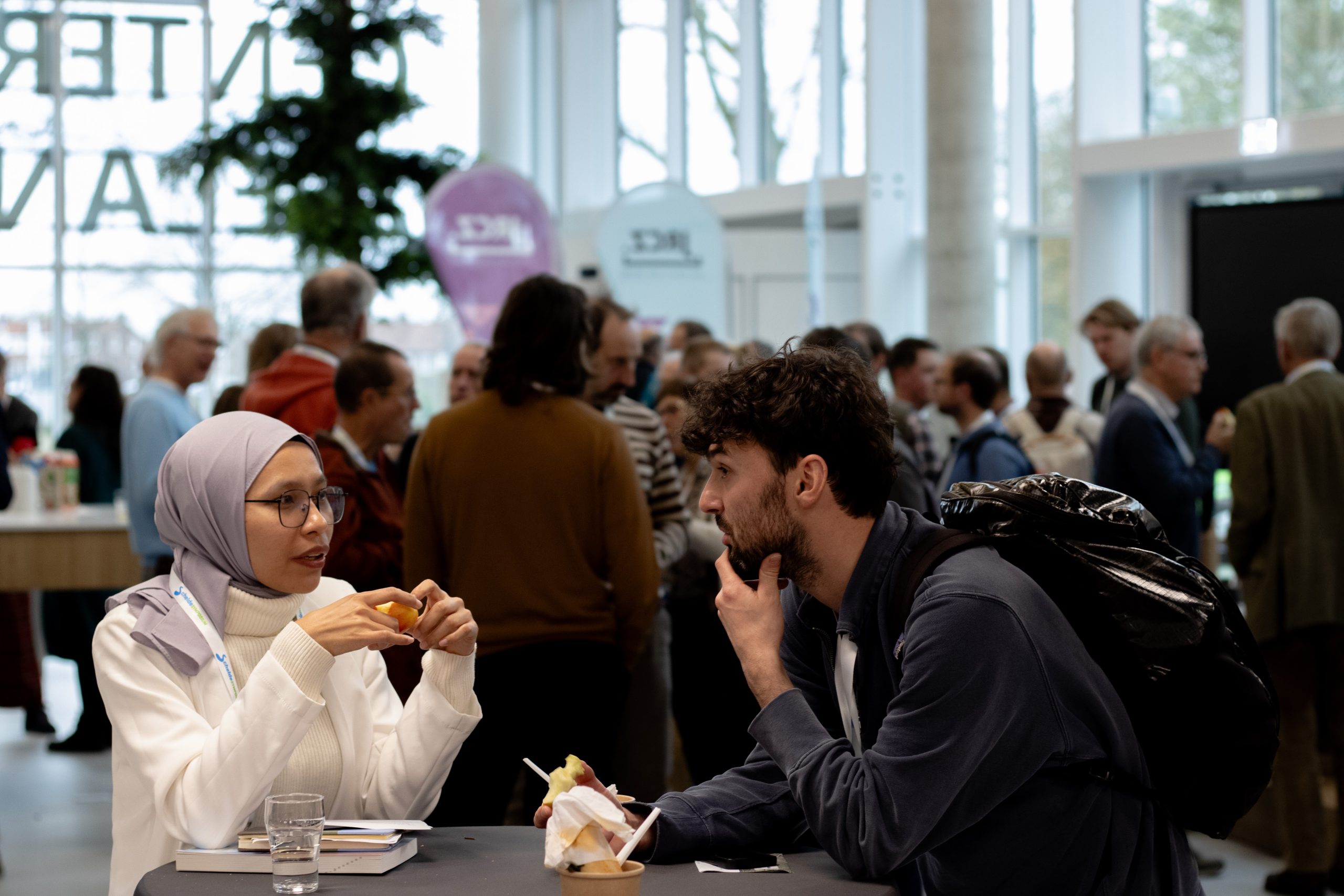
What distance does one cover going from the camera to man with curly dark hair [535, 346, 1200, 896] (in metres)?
1.62

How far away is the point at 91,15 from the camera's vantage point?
1360 centimetres

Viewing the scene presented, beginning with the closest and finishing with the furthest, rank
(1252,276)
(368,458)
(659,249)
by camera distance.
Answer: (368,458) → (1252,276) → (659,249)

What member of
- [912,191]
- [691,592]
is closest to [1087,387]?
[912,191]

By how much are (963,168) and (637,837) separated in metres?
8.82

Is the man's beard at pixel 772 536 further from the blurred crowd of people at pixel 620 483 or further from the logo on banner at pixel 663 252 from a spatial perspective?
the logo on banner at pixel 663 252

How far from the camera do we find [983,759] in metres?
1.61

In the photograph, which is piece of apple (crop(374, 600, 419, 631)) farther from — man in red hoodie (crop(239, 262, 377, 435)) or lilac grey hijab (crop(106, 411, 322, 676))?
man in red hoodie (crop(239, 262, 377, 435))

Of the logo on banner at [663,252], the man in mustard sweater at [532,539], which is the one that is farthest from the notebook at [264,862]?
the logo on banner at [663,252]

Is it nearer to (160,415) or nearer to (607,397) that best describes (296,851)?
(607,397)

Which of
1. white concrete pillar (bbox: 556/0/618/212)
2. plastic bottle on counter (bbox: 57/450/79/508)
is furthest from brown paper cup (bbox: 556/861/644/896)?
white concrete pillar (bbox: 556/0/618/212)

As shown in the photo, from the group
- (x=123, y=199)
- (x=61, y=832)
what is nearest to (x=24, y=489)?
(x=61, y=832)

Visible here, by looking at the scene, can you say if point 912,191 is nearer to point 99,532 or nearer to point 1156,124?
point 1156,124

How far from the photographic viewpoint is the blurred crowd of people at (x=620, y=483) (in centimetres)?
329

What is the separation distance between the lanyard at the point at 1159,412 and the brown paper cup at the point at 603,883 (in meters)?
3.60
